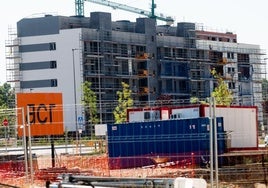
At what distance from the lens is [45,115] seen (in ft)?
89.7

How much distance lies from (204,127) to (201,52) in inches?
2662

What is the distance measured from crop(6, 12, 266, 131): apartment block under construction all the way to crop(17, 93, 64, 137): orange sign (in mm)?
46776

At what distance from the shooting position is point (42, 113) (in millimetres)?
27266

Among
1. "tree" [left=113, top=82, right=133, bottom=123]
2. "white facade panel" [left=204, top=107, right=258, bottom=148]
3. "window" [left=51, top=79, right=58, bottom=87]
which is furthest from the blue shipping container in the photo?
"window" [left=51, top=79, right=58, bottom=87]

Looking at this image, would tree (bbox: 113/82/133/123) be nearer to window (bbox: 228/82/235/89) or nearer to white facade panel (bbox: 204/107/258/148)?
window (bbox: 228/82/235/89)

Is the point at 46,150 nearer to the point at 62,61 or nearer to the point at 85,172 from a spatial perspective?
the point at 85,172

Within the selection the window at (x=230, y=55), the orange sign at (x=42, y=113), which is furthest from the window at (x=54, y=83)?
the orange sign at (x=42, y=113)

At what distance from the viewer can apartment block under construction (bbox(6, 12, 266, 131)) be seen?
8319cm

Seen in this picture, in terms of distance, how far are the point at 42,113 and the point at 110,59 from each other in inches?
2300

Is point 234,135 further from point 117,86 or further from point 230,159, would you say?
point 117,86

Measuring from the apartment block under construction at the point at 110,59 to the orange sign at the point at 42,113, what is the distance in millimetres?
46776

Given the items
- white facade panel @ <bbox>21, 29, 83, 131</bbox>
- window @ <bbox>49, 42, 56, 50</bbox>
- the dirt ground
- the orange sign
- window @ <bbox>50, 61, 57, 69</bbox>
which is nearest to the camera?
the dirt ground

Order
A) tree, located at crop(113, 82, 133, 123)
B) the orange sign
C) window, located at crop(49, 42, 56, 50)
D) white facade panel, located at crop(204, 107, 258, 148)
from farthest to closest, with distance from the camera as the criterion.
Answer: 1. window, located at crop(49, 42, 56, 50)
2. tree, located at crop(113, 82, 133, 123)
3. white facade panel, located at crop(204, 107, 258, 148)
4. the orange sign

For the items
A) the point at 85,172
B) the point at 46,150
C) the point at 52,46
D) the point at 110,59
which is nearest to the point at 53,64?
the point at 52,46
